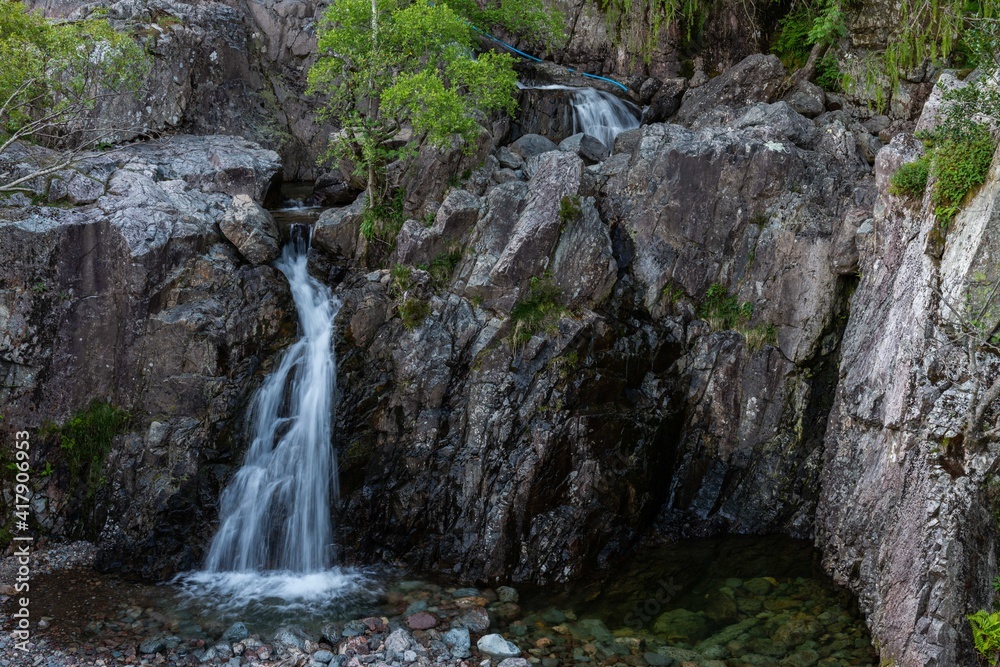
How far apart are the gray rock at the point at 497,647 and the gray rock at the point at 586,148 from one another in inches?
444

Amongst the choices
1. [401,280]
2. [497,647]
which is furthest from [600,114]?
[497,647]

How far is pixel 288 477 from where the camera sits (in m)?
13.2

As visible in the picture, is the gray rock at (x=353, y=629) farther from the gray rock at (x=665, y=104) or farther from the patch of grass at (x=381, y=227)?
the gray rock at (x=665, y=104)

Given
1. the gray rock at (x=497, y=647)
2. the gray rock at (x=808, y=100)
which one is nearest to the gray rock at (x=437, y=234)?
the gray rock at (x=497, y=647)

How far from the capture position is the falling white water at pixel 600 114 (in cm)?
1967

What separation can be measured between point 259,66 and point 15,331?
11.7 metres

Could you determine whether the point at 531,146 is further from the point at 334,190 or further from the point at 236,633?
the point at 236,633

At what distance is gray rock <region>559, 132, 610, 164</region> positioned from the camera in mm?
17234

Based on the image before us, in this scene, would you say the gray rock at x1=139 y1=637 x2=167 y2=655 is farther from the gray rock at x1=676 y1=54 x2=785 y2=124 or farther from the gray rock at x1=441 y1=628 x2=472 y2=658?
the gray rock at x1=676 y1=54 x2=785 y2=124

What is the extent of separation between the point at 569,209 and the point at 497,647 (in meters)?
8.07

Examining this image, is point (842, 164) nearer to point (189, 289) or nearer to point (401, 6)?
point (401, 6)

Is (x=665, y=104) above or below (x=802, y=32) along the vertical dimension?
below

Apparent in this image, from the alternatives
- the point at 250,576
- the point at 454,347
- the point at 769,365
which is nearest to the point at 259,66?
A: the point at 454,347

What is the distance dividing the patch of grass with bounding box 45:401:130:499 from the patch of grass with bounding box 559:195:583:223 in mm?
9353
